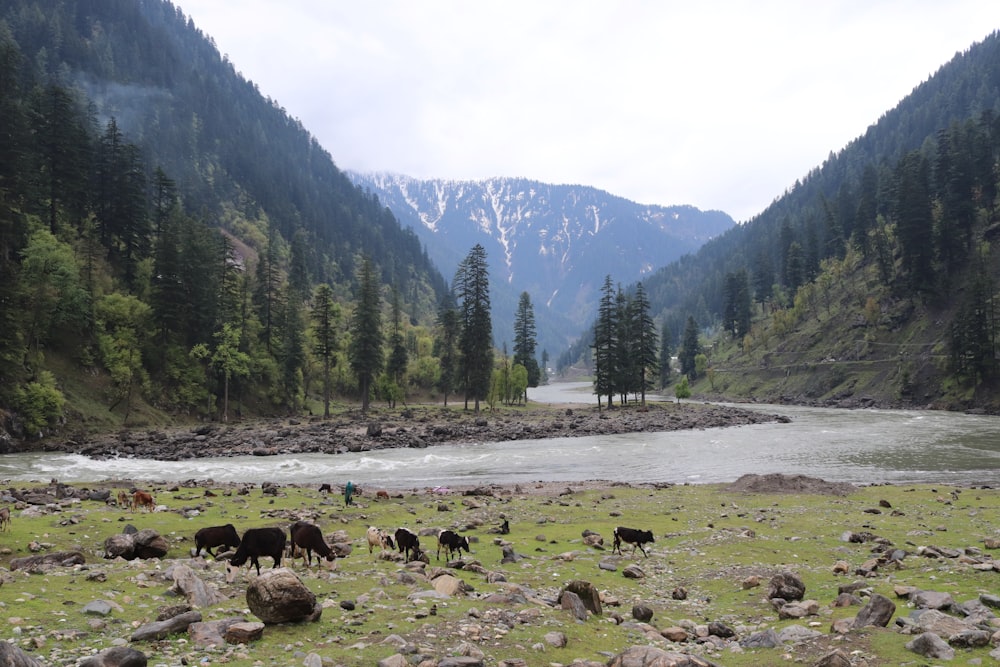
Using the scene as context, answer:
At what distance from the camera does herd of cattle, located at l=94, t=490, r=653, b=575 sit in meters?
13.4

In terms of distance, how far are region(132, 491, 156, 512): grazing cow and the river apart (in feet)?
51.7

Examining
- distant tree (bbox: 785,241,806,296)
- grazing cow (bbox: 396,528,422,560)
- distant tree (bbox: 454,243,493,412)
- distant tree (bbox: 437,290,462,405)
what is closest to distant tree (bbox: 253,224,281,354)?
distant tree (bbox: 454,243,493,412)

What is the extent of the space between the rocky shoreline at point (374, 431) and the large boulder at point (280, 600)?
143 feet

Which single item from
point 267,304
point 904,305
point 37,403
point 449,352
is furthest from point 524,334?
point 37,403

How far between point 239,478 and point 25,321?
1263 inches

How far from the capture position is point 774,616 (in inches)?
478

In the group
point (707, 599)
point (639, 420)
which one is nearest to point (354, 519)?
point (707, 599)

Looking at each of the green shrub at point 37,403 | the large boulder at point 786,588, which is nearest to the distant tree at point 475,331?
the green shrub at point 37,403

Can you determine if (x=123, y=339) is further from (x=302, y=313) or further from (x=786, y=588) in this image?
(x=786, y=588)

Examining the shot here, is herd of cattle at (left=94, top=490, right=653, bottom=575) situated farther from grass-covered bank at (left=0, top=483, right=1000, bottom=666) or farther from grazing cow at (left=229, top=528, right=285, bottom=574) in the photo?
grass-covered bank at (left=0, top=483, right=1000, bottom=666)

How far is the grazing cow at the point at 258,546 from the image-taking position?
13.3 metres

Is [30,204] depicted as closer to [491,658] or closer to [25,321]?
[25,321]

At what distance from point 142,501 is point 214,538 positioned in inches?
Result: 346

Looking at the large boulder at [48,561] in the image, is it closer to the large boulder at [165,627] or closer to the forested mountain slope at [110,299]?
the large boulder at [165,627]
